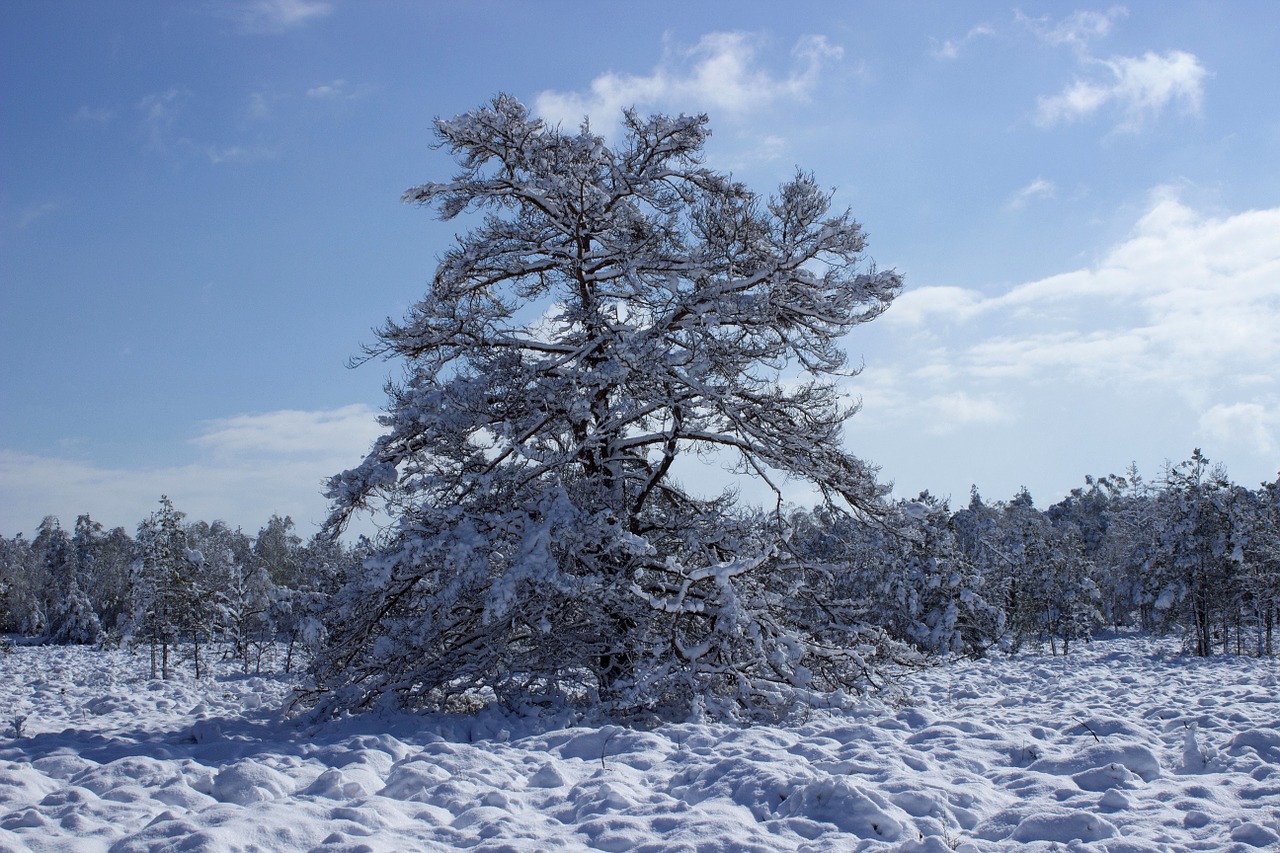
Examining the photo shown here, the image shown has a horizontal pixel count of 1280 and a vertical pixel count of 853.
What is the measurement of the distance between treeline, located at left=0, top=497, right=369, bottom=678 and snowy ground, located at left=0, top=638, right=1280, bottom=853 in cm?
276

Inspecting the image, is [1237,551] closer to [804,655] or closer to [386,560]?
[804,655]

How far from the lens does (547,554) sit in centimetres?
734

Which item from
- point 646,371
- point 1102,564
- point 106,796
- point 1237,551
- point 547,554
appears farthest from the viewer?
point 1102,564

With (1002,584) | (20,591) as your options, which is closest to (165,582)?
(1002,584)

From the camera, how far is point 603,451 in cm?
921

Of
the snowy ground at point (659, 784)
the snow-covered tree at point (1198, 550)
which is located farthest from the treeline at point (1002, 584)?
the snowy ground at point (659, 784)

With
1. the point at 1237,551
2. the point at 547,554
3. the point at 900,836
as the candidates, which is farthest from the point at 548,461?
the point at 1237,551

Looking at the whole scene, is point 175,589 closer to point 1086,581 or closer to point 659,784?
point 659,784

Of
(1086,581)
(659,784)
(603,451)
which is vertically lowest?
(1086,581)

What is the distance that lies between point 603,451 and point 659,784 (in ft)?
15.5

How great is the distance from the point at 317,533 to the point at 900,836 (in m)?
6.72

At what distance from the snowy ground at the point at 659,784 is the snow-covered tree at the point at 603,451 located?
103 centimetres

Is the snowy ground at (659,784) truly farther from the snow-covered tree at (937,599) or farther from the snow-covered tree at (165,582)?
the snow-covered tree at (165,582)

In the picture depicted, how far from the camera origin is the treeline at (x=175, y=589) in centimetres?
2281
